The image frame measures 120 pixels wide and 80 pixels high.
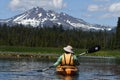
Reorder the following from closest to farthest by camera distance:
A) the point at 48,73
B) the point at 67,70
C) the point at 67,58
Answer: the point at 67,58 < the point at 67,70 < the point at 48,73

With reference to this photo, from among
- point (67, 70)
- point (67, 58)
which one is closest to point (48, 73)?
point (67, 70)

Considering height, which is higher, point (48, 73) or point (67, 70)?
point (67, 70)

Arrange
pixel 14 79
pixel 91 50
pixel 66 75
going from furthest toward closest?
pixel 91 50 < pixel 66 75 < pixel 14 79

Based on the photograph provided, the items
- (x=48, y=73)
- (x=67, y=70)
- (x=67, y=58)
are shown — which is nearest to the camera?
(x=67, y=58)

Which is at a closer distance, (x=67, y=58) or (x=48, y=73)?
(x=67, y=58)

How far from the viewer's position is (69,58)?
36375mm

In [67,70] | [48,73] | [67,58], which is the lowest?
[48,73]

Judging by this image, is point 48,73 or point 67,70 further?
point 48,73

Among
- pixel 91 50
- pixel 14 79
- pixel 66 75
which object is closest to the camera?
pixel 14 79

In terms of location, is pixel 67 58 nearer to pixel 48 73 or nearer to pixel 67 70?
pixel 67 70

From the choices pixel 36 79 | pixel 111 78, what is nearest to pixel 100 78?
pixel 111 78

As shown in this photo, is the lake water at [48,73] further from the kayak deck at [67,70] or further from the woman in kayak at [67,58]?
the woman in kayak at [67,58]

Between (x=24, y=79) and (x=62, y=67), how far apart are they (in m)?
3.93

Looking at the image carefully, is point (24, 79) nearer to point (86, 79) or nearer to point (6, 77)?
point (6, 77)
